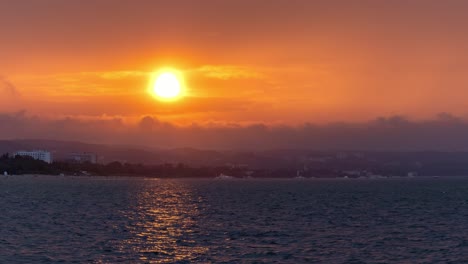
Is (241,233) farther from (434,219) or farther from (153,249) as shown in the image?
(434,219)

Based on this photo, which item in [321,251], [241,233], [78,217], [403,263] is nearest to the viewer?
[403,263]

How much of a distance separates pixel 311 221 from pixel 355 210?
1114 inches

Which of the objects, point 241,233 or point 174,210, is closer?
point 241,233

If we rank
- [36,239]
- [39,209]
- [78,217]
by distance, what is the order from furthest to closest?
[39,209] → [78,217] → [36,239]

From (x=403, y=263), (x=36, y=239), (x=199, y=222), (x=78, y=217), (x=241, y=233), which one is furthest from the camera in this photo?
(x=78, y=217)

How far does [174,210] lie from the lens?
4803 inches

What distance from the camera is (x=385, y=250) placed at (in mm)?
67125

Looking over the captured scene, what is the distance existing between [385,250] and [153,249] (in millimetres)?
25179

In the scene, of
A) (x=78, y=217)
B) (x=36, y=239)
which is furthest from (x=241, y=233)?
(x=78, y=217)

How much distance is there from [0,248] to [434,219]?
69981mm

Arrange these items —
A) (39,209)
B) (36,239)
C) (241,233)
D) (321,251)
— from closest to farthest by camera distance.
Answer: (321,251)
(36,239)
(241,233)
(39,209)

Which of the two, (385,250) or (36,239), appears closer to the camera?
(385,250)

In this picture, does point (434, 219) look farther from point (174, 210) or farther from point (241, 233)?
point (174, 210)

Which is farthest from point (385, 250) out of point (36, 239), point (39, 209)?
point (39, 209)
